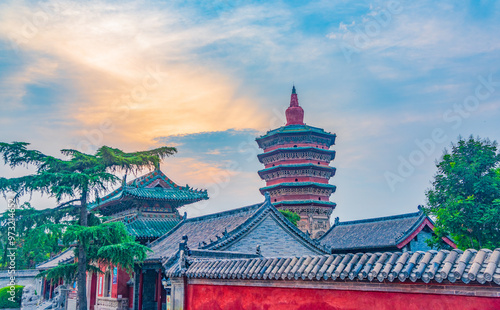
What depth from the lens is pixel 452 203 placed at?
1477 cm

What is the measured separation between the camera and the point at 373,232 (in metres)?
26.1

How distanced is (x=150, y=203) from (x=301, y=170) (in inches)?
554

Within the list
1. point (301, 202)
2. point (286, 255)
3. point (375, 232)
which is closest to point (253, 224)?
point (286, 255)

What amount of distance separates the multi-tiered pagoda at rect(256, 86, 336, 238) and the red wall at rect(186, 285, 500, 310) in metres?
21.6

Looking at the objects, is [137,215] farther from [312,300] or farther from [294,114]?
[294,114]

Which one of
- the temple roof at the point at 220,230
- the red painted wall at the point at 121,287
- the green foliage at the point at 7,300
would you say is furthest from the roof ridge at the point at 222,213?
the green foliage at the point at 7,300

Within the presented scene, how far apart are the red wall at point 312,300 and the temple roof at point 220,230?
4.85 meters

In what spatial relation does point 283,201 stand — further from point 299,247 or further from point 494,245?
point 494,245

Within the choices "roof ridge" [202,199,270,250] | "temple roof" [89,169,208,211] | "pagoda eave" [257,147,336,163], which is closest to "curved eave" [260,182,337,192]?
"pagoda eave" [257,147,336,163]

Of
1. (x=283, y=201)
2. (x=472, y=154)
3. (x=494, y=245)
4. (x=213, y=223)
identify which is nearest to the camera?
(x=494, y=245)

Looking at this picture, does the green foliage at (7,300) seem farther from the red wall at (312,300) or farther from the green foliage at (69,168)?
the red wall at (312,300)

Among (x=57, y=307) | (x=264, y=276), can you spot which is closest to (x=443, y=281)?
Answer: (x=264, y=276)

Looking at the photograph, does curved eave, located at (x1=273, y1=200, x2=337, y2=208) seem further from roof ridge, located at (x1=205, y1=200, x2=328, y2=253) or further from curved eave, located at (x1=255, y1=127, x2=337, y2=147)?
roof ridge, located at (x1=205, y1=200, x2=328, y2=253)

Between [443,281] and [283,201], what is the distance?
26.3m
